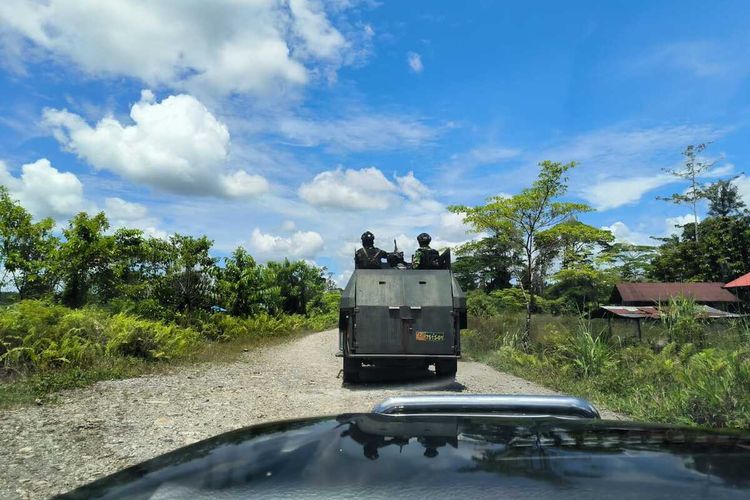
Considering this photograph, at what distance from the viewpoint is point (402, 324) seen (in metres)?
9.09

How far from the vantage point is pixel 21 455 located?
484 centimetres

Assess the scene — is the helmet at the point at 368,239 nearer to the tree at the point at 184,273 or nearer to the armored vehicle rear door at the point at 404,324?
the armored vehicle rear door at the point at 404,324

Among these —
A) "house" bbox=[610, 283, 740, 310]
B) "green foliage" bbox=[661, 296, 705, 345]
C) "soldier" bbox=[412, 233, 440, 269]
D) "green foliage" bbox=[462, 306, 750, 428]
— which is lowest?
"green foliage" bbox=[462, 306, 750, 428]

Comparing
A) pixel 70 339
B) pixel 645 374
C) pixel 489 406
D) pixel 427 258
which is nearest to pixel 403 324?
pixel 427 258

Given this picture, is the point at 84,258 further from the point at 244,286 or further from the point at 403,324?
the point at 403,324

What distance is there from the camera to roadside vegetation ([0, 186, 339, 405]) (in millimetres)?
8906

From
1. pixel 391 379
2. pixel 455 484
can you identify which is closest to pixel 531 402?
pixel 455 484

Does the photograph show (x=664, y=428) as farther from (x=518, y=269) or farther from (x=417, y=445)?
(x=518, y=269)

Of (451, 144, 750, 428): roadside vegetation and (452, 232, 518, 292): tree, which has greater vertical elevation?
(452, 232, 518, 292): tree

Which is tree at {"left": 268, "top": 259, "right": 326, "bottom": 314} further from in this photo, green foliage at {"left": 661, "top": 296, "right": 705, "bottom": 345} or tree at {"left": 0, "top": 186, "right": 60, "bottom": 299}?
green foliage at {"left": 661, "top": 296, "right": 705, "bottom": 345}

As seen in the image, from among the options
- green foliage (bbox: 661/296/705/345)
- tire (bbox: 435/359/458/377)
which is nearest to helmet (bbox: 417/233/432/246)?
tire (bbox: 435/359/458/377)

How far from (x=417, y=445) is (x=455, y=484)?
23 centimetres

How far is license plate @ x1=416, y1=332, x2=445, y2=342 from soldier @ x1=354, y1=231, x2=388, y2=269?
202cm

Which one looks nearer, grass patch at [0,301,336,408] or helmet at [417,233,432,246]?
grass patch at [0,301,336,408]
